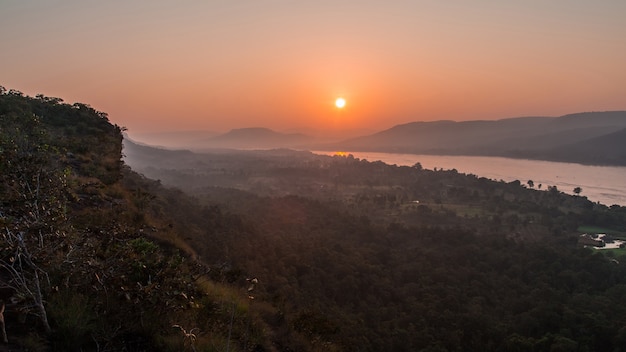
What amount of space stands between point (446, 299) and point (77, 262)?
3503 cm

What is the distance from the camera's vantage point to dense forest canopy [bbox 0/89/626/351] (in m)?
5.22

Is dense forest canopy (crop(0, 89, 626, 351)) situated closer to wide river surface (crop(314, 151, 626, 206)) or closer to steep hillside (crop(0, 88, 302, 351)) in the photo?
steep hillside (crop(0, 88, 302, 351))

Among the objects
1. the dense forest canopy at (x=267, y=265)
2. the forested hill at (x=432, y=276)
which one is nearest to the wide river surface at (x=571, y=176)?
the dense forest canopy at (x=267, y=265)

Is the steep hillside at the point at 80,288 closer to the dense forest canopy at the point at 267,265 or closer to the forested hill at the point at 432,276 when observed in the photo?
the dense forest canopy at the point at 267,265

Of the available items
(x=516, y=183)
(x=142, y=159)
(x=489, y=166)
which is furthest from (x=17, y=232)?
(x=489, y=166)

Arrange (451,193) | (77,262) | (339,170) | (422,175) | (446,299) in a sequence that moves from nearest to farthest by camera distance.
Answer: (77,262)
(446,299)
(451,193)
(422,175)
(339,170)

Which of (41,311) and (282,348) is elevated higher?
(41,311)

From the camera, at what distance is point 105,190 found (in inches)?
507

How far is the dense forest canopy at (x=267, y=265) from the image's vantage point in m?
5.22

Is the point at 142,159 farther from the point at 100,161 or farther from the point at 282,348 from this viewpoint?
the point at 282,348

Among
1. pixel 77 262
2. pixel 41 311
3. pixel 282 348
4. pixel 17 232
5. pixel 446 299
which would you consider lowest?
pixel 446 299

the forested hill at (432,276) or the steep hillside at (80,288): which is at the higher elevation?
the steep hillside at (80,288)

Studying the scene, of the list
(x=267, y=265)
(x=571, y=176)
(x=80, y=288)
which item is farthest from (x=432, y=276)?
(x=571, y=176)

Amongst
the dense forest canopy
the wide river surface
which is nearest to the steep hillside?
the dense forest canopy
